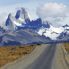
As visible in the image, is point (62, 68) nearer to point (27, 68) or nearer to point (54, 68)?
point (54, 68)

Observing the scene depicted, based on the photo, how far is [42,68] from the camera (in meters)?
51.3

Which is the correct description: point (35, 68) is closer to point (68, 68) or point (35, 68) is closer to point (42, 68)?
point (42, 68)

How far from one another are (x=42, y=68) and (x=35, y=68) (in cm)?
133

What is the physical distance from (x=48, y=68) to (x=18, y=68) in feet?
17.7

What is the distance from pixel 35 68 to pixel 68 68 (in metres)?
5.92

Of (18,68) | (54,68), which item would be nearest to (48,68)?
(54,68)

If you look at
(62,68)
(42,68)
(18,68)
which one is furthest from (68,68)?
(18,68)

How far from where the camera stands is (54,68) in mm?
51500

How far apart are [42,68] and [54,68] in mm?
2120

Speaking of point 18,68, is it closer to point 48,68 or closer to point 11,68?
point 11,68

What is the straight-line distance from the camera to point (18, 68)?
52.5 m

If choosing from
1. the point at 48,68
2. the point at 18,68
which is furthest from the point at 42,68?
the point at 18,68

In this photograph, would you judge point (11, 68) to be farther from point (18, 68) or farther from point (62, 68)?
point (62, 68)

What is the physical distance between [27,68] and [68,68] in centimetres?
733
